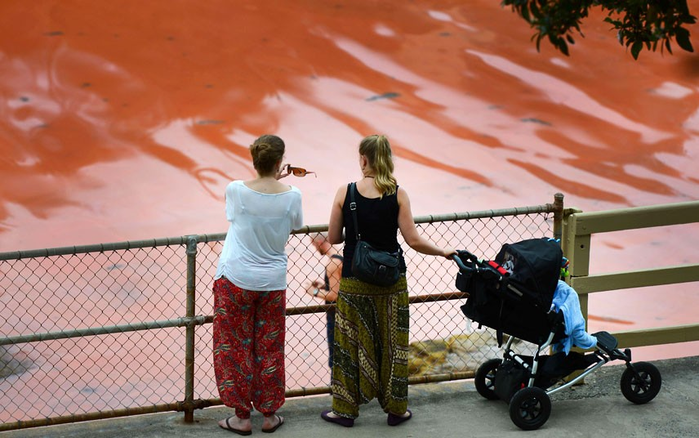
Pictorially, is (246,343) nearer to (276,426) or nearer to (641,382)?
(276,426)

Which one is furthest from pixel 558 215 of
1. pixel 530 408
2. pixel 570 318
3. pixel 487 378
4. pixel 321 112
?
pixel 321 112

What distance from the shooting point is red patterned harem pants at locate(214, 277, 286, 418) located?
13.0 ft

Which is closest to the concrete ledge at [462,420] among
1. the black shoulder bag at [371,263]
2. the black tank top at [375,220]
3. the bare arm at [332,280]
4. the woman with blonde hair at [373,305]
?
the woman with blonde hair at [373,305]

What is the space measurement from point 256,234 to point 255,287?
22 centimetres

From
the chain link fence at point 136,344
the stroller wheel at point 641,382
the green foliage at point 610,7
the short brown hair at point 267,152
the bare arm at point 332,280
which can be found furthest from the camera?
the chain link fence at point 136,344

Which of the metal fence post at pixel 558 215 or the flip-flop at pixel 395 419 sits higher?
the metal fence post at pixel 558 215

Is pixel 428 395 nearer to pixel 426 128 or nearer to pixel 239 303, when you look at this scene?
pixel 239 303

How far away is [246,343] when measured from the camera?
4.02m

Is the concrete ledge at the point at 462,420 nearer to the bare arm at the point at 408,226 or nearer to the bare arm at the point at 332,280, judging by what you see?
the bare arm at the point at 332,280

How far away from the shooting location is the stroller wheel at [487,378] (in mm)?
4414

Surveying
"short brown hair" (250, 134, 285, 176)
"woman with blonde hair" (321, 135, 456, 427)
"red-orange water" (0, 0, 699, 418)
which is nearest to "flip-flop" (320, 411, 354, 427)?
"woman with blonde hair" (321, 135, 456, 427)

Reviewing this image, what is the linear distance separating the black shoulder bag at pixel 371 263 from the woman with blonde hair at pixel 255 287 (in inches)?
10.2

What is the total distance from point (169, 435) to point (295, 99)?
26.0ft

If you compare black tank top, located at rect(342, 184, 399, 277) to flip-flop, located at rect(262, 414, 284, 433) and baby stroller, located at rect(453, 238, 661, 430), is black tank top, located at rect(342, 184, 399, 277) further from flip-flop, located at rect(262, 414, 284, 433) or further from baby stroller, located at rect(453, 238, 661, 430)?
flip-flop, located at rect(262, 414, 284, 433)
